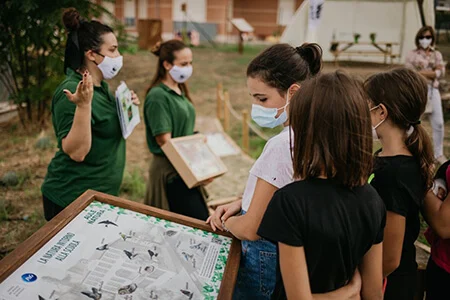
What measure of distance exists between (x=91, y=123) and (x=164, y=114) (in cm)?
75

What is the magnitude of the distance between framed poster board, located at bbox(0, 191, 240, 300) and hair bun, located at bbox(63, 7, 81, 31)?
3.76 ft

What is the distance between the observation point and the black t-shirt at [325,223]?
1167 mm

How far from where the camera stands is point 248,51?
1947 cm

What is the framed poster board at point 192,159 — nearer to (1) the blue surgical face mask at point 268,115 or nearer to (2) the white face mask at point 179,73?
(2) the white face mask at point 179,73

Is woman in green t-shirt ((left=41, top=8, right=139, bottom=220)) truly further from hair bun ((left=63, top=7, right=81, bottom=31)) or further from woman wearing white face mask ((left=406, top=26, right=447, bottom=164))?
woman wearing white face mask ((left=406, top=26, right=447, bottom=164))

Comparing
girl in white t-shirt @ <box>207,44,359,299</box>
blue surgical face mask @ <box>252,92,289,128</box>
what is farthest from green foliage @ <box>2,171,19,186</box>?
blue surgical face mask @ <box>252,92,289,128</box>

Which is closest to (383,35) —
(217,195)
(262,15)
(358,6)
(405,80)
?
(358,6)

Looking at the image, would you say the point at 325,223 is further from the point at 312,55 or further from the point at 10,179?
the point at 10,179

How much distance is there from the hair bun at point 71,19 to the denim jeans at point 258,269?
1.57 m

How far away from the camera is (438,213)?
5.54ft

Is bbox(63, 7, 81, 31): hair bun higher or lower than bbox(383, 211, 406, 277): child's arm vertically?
higher

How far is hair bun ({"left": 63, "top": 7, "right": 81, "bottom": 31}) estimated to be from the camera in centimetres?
235

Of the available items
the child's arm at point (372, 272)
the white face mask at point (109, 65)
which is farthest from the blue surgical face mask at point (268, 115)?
the white face mask at point (109, 65)

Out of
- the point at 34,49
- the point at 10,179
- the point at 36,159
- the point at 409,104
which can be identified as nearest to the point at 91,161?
the point at 409,104
